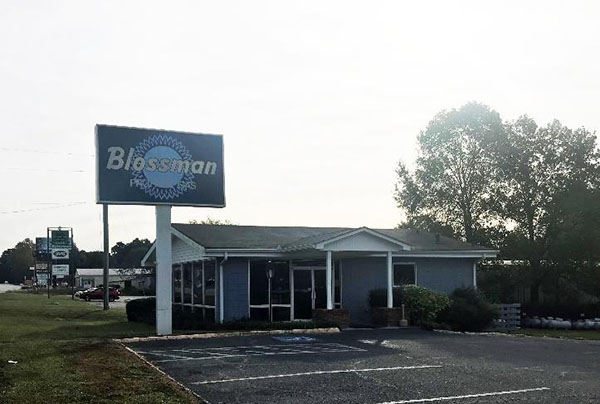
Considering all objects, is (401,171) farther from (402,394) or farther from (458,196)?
(402,394)

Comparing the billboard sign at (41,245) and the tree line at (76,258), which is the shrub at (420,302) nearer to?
the billboard sign at (41,245)

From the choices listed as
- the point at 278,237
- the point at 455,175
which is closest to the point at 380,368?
the point at 278,237

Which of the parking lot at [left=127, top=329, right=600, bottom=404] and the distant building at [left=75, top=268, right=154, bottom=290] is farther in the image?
the distant building at [left=75, top=268, right=154, bottom=290]

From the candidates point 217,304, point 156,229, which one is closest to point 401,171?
point 217,304

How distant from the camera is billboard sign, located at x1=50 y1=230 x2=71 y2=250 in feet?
176

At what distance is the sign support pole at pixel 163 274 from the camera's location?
809 inches

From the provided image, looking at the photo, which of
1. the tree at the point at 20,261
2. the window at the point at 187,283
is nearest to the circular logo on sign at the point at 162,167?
the window at the point at 187,283

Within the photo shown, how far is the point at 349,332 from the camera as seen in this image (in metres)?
22.0

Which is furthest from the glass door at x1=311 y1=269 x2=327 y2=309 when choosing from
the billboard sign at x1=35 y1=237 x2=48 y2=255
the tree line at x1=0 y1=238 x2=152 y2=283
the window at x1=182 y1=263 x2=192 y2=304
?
the tree line at x1=0 y1=238 x2=152 y2=283

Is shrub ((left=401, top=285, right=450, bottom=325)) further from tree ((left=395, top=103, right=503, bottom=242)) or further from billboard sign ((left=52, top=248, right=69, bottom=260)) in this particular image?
billboard sign ((left=52, top=248, right=69, bottom=260))

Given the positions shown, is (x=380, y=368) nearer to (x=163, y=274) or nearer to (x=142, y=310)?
(x=163, y=274)

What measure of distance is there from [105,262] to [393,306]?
1978cm

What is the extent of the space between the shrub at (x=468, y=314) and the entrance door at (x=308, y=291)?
4481 mm

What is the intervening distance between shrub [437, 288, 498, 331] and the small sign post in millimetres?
9479
